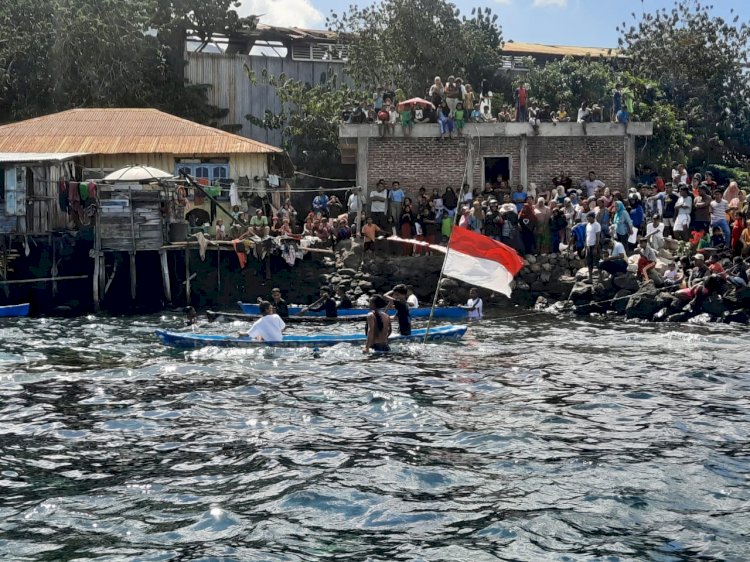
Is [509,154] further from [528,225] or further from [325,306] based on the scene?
[325,306]

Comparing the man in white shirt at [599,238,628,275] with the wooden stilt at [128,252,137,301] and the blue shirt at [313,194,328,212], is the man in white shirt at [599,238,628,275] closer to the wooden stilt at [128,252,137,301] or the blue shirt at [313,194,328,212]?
the blue shirt at [313,194,328,212]

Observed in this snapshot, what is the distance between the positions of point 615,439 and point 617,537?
3935 mm

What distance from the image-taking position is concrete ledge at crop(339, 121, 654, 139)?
3416cm

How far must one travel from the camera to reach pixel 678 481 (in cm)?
1274

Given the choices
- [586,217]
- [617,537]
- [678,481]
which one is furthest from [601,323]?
[617,537]

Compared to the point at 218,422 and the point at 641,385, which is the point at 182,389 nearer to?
the point at 218,422

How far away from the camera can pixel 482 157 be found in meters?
34.7

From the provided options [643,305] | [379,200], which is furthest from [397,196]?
[643,305]

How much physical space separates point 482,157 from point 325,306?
426 inches

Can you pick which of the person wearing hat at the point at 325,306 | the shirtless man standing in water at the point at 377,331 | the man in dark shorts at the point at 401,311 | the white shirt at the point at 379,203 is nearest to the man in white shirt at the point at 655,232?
the white shirt at the point at 379,203

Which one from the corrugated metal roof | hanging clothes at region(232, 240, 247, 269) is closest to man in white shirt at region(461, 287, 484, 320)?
hanging clothes at region(232, 240, 247, 269)

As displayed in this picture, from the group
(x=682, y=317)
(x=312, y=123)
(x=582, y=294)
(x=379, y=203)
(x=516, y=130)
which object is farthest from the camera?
(x=312, y=123)

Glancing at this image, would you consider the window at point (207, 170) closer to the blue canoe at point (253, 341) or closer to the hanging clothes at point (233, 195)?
the hanging clothes at point (233, 195)

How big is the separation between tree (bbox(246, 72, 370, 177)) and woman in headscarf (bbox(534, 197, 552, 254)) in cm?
1174
